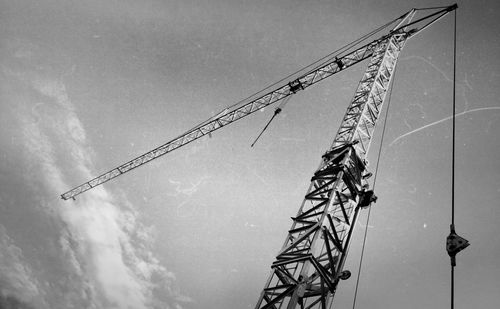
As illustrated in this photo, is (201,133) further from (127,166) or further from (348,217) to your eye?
(348,217)

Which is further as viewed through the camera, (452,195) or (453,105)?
(453,105)

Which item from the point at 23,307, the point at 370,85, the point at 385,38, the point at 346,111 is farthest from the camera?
the point at 23,307

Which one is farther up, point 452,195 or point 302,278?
point 452,195

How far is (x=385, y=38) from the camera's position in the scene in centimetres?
1930

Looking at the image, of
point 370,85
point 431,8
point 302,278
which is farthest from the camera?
point 431,8

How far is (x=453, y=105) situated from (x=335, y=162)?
211 inches

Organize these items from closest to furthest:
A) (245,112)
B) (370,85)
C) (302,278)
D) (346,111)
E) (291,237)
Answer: (302,278), (291,237), (346,111), (370,85), (245,112)

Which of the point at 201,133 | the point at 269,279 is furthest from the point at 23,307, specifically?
the point at 269,279

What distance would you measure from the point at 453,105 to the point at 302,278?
9383 millimetres

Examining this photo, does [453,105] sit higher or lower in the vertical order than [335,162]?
higher

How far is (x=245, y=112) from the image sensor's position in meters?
30.7

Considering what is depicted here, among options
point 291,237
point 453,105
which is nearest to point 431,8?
point 453,105

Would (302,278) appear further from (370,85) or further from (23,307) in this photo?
(23,307)

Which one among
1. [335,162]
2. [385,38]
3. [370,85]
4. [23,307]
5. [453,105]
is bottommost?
[23,307]
